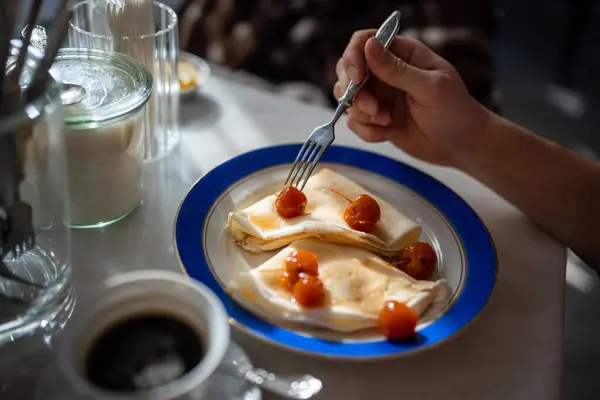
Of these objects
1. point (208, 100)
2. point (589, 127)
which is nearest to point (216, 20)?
point (208, 100)

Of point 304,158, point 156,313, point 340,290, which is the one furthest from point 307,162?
point 156,313

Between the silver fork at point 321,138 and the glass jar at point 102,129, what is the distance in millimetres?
195

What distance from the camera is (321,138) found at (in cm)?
83

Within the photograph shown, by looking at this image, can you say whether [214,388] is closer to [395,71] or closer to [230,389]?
[230,389]

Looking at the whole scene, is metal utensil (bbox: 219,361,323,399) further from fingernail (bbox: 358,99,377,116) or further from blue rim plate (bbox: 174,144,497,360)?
fingernail (bbox: 358,99,377,116)

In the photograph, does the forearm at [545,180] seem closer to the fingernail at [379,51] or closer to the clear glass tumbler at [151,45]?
the fingernail at [379,51]

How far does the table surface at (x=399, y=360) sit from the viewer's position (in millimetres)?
595

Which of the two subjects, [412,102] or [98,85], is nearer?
[98,85]

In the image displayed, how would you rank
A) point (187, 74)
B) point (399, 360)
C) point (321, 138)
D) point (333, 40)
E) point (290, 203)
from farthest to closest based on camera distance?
point (333, 40), point (187, 74), point (321, 138), point (290, 203), point (399, 360)

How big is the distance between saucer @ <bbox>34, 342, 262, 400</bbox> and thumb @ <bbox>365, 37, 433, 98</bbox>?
17.2 inches

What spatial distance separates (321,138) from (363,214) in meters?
0.15

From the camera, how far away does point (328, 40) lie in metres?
1.58

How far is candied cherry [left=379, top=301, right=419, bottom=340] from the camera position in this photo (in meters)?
0.60

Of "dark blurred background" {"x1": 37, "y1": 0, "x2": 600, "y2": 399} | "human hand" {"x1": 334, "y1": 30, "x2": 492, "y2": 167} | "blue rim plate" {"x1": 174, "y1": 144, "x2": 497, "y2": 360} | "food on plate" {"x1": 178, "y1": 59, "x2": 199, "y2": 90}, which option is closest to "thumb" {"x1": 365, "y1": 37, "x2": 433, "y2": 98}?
"human hand" {"x1": 334, "y1": 30, "x2": 492, "y2": 167}
